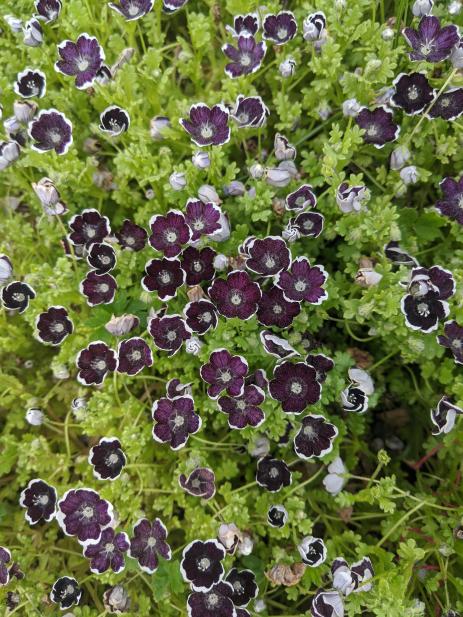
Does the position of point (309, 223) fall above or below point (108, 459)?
above

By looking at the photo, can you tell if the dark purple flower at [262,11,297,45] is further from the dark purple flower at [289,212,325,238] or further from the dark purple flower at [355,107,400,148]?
the dark purple flower at [289,212,325,238]

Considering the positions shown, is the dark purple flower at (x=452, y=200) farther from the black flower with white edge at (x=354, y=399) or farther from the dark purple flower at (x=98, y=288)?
the dark purple flower at (x=98, y=288)

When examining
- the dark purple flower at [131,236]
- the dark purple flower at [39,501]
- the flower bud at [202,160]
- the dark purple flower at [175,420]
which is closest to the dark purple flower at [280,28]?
the flower bud at [202,160]

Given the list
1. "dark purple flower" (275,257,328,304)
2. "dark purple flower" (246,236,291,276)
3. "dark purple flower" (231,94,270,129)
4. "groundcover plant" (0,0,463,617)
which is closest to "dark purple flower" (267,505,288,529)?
"groundcover plant" (0,0,463,617)

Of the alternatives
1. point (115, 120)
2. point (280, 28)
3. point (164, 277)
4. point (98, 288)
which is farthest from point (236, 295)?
point (280, 28)

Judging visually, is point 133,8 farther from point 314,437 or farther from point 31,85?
point 314,437

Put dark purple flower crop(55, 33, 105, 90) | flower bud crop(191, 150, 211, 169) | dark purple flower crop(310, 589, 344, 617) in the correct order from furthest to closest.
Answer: dark purple flower crop(55, 33, 105, 90) < flower bud crop(191, 150, 211, 169) < dark purple flower crop(310, 589, 344, 617)
